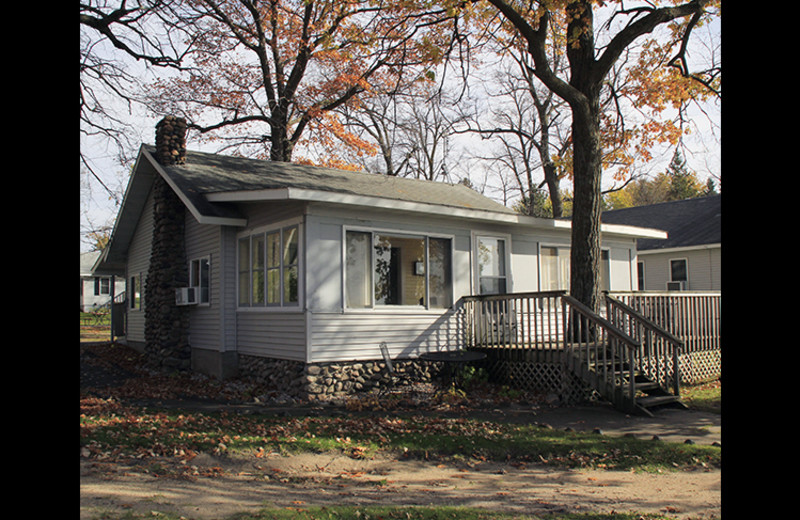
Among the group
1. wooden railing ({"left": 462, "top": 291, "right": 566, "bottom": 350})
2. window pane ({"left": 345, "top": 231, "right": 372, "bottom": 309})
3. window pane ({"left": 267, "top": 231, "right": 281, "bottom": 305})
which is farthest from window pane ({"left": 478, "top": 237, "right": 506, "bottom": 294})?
window pane ({"left": 267, "top": 231, "right": 281, "bottom": 305})

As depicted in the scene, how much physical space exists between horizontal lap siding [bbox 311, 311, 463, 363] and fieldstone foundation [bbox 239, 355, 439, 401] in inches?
7.0

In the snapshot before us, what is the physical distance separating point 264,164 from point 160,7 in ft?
19.2

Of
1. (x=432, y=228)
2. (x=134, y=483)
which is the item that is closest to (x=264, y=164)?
(x=432, y=228)

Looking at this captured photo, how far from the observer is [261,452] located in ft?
23.8

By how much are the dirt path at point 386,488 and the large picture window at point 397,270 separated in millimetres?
5438

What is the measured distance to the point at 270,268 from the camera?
42.3ft

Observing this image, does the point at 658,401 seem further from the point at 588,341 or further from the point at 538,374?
the point at 538,374

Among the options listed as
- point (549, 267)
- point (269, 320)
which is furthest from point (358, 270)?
point (549, 267)

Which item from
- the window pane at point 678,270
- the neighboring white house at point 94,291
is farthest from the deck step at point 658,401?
the neighboring white house at point 94,291

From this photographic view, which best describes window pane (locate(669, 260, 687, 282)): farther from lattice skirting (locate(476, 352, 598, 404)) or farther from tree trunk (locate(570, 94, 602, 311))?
lattice skirting (locate(476, 352, 598, 404))

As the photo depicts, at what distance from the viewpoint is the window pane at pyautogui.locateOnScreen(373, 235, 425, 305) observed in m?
12.8
